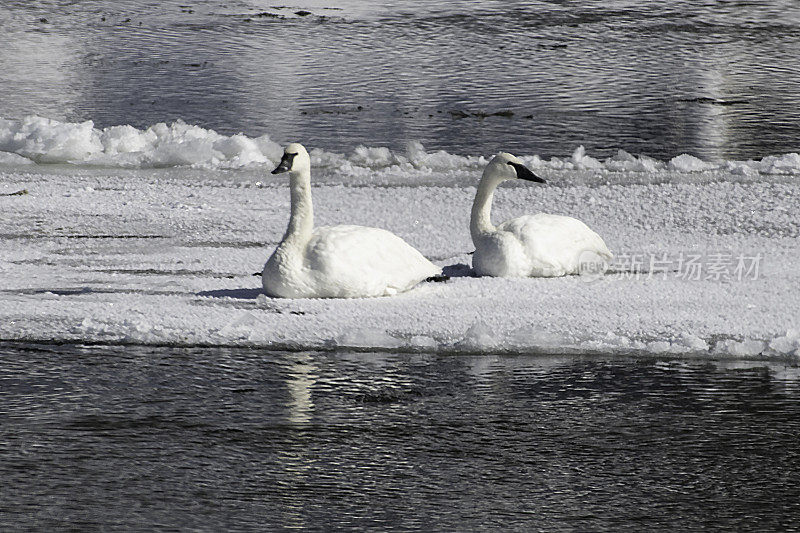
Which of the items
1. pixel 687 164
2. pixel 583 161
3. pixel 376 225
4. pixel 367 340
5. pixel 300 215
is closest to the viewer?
pixel 367 340

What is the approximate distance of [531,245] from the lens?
338 inches

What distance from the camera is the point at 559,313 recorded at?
7.49 m

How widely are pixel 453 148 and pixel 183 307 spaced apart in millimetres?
7031

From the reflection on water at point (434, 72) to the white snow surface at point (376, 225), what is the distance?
5.50ft

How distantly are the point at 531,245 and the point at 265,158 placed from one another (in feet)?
18.0

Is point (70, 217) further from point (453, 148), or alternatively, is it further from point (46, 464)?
point (46, 464)

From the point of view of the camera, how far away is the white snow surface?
23.2 ft

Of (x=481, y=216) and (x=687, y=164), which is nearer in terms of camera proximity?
(x=481, y=216)

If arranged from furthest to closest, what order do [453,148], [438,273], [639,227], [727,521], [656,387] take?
[453,148], [639,227], [438,273], [656,387], [727,521]

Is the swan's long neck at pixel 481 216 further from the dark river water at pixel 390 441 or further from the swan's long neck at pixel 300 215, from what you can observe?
the dark river water at pixel 390 441

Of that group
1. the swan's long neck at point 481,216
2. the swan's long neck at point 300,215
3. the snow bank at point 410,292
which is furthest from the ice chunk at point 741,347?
the swan's long neck at point 300,215

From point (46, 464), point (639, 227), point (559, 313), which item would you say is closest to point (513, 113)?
point (639, 227)

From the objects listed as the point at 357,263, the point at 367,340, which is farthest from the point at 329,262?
the point at 367,340

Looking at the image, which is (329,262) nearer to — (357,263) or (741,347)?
(357,263)
